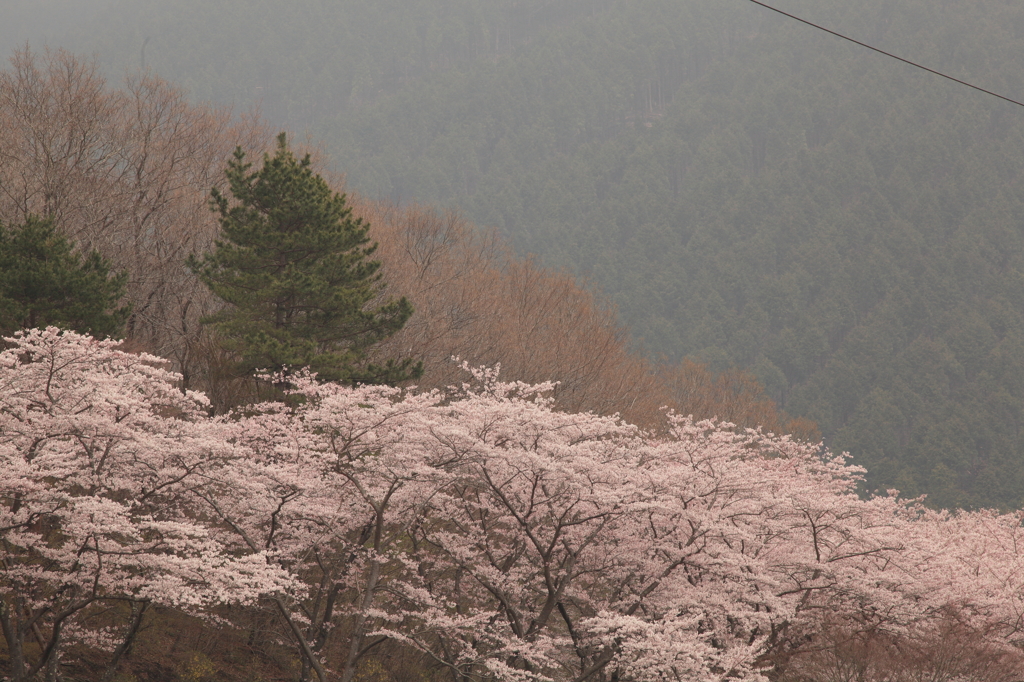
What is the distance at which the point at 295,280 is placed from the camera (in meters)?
17.1

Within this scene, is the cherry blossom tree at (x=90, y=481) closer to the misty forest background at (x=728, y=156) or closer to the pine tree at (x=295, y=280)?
the pine tree at (x=295, y=280)

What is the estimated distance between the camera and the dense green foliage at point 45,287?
46.1 feet

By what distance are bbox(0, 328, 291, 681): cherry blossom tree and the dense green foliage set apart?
13.3 ft

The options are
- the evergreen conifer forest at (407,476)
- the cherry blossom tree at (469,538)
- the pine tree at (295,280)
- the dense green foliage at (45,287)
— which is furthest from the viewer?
the pine tree at (295,280)

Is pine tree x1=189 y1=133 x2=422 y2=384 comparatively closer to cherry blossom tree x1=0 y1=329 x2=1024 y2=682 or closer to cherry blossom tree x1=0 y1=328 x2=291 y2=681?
cherry blossom tree x1=0 y1=329 x2=1024 y2=682

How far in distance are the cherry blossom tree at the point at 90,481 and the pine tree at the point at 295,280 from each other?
6049 millimetres

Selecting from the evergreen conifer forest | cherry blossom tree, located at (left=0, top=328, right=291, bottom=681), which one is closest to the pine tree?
the evergreen conifer forest

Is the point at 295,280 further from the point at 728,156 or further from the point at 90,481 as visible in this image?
the point at 728,156

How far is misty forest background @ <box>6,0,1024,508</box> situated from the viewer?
286 ft

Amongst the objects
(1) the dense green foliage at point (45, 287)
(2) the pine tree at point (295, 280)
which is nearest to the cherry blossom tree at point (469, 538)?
(1) the dense green foliage at point (45, 287)

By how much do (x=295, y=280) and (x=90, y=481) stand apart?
309 inches

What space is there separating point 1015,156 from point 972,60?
22.0 meters

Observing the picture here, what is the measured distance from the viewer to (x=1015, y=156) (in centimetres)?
11094

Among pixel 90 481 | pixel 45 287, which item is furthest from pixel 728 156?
pixel 90 481
